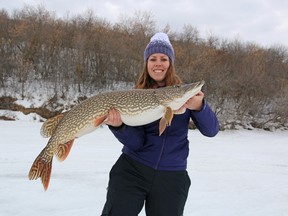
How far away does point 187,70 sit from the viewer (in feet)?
66.2

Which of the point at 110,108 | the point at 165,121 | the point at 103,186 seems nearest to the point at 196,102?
the point at 165,121

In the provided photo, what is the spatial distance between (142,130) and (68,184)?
11.1 ft

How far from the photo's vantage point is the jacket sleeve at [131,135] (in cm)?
213

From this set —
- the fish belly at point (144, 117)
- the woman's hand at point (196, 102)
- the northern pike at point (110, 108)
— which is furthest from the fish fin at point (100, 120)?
the woman's hand at point (196, 102)

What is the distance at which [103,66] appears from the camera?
74.0ft

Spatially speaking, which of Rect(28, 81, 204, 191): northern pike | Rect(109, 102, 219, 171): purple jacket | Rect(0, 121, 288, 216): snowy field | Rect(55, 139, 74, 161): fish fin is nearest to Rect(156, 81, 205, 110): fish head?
Rect(28, 81, 204, 191): northern pike

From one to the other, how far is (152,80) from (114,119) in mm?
508

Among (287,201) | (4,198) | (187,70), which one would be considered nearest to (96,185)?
(4,198)

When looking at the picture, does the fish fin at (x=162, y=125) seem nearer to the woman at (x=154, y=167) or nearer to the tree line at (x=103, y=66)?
the woman at (x=154, y=167)

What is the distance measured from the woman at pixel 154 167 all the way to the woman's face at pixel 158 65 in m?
0.33

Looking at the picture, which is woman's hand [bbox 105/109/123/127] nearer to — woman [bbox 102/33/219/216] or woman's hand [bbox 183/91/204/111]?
woman [bbox 102/33/219/216]

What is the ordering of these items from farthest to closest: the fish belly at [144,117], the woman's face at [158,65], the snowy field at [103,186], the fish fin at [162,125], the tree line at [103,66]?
the tree line at [103,66]
the snowy field at [103,186]
the woman's face at [158,65]
the fish belly at [144,117]
the fish fin at [162,125]

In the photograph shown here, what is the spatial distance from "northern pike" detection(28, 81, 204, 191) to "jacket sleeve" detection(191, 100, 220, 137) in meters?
0.11

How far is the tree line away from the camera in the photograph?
2030 cm
